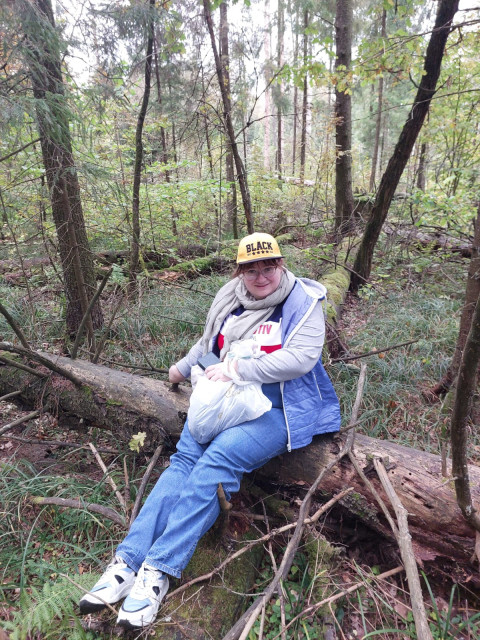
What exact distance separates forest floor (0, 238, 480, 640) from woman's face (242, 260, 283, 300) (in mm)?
1319

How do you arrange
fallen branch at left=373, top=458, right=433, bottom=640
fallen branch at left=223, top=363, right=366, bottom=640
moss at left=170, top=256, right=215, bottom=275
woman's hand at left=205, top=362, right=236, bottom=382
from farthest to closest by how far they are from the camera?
moss at left=170, top=256, right=215, bottom=275 < woman's hand at left=205, top=362, right=236, bottom=382 < fallen branch at left=223, top=363, right=366, bottom=640 < fallen branch at left=373, top=458, right=433, bottom=640

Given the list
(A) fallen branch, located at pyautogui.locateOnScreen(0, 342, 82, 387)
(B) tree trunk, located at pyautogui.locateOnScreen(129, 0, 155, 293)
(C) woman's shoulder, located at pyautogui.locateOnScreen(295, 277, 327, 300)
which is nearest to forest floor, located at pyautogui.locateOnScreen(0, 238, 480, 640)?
(A) fallen branch, located at pyautogui.locateOnScreen(0, 342, 82, 387)

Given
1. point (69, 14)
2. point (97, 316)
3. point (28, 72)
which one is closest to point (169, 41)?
point (69, 14)

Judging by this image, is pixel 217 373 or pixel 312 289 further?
pixel 312 289

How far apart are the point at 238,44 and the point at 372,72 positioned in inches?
92.2

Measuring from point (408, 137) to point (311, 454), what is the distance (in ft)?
15.9

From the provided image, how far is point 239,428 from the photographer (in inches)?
85.2

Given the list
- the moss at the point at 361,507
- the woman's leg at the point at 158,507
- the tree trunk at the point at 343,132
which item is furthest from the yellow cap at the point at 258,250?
the tree trunk at the point at 343,132

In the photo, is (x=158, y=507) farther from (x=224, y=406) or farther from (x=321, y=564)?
(x=321, y=564)

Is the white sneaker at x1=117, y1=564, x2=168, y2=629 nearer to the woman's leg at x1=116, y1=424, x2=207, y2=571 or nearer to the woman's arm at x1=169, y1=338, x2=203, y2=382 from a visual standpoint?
the woman's leg at x1=116, y1=424, x2=207, y2=571

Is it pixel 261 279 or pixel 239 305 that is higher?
pixel 261 279

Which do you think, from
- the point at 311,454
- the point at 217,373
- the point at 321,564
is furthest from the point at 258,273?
the point at 321,564

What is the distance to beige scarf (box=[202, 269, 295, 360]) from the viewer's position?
2416mm

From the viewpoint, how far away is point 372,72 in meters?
4.71
